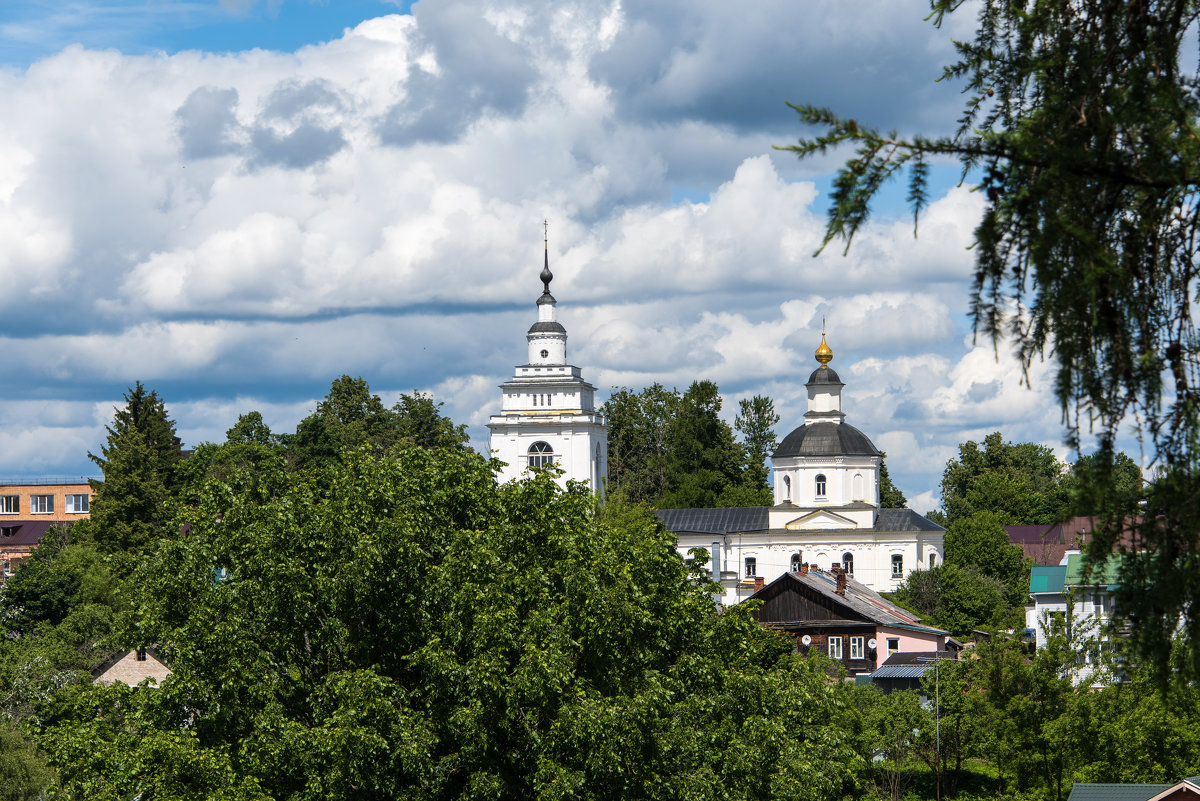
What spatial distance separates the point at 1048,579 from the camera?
49625mm

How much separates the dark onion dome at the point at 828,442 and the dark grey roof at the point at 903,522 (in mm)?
4242

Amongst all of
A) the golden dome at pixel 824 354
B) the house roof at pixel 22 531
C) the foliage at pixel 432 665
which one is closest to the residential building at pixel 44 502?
the house roof at pixel 22 531

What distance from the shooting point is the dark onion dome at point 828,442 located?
9369 cm

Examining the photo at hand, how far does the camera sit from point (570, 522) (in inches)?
958

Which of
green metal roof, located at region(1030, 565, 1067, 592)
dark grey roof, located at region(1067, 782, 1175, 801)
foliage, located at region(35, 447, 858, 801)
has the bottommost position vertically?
dark grey roof, located at region(1067, 782, 1175, 801)

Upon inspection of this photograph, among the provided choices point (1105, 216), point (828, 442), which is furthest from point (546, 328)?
point (1105, 216)

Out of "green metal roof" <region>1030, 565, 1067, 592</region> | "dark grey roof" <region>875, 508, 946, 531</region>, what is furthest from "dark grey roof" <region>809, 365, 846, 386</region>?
"green metal roof" <region>1030, 565, 1067, 592</region>

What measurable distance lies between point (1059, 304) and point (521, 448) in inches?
3641

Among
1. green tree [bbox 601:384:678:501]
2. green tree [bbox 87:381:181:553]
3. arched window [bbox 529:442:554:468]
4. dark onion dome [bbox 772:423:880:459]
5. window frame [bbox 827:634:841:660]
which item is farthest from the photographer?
green tree [bbox 601:384:678:501]

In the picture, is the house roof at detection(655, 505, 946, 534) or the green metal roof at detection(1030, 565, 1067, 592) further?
the house roof at detection(655, 505, 946, 534)

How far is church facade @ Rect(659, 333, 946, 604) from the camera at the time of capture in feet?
304

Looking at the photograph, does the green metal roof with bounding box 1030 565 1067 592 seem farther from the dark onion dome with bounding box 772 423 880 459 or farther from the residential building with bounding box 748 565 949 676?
the dark onion dome with bounding box 772 423 880 459

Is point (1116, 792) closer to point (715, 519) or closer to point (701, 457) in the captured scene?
point (715, 519)

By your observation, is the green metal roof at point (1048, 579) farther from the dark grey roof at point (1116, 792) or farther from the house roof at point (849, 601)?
the dark grey roof at point (1116, 792)
